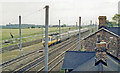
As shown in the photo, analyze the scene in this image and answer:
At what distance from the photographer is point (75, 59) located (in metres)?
12.9

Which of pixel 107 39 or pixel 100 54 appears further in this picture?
pixel 107 39

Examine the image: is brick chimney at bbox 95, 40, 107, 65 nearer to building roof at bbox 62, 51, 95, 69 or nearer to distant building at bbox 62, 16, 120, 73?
distant building at bbox 62, 16, 120, 73

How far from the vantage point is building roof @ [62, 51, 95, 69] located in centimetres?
1234

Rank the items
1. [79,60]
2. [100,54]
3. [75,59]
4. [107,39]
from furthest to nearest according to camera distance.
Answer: [107,39]
[75,59]
[79,60]
[100,54]

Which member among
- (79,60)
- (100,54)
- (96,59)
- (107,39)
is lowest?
(79,60)

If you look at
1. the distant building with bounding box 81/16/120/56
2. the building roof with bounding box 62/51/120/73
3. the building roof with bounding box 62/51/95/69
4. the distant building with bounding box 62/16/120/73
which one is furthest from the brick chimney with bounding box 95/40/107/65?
the distant building with bounding box 81/16/120/56

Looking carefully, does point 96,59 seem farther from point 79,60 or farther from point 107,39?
point 107,39

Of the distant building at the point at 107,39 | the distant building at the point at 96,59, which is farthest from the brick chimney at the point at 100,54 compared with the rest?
the distant building at the point at 107,39

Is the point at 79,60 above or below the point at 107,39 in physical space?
below

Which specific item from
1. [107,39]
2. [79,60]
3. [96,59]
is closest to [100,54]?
[96,59]

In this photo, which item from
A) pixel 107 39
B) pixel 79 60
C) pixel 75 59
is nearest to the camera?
pixel 79 60

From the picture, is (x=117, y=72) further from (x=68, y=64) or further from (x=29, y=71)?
(x=29, y=71)

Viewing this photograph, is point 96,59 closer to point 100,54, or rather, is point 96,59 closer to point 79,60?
point 100,54

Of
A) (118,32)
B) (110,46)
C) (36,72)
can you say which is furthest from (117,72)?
(118,32)
